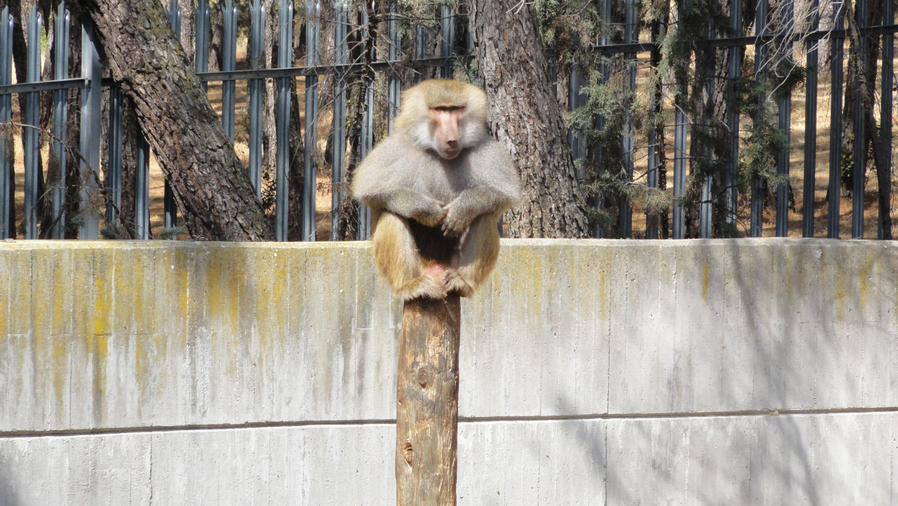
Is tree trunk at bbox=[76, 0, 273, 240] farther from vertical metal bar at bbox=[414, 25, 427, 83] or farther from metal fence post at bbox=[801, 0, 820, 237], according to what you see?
metal fence post at bbox=[801, 0, 820, 237]

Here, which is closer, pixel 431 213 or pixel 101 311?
pixel 431 213

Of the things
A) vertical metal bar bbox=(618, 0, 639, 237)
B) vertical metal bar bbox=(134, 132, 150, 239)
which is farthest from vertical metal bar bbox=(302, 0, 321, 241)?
vertical metal bar bbox=(618, 0, 639, 237)

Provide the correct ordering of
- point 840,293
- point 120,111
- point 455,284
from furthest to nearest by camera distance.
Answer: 1. point 120,111
2. point 840,293
3. point 455,284

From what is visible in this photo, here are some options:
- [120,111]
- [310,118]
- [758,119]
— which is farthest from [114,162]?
[758,119]

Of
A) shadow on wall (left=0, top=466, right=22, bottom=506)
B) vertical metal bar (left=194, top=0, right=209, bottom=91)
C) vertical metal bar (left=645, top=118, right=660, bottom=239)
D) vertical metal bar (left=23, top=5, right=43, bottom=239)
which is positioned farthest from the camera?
vertical metal bar (left=645, top=118, right=660, bottom=239)

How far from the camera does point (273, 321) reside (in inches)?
227

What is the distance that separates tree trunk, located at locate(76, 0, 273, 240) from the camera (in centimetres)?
718

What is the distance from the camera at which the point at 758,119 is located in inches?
296

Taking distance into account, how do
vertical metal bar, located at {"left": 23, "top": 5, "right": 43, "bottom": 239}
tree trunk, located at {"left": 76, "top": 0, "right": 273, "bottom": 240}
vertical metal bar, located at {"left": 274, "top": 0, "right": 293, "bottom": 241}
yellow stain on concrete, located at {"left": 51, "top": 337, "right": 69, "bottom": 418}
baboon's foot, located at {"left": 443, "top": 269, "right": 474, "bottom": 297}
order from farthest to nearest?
tree trunk, located at {"left": 76, "top": 0, "right": 273, "bottom": 240}, vertical metal bar, located at {"left": 274, "top": 0, "right": 293, "bottom": 241}, vertical metal bar, located at {"left": 23, "top": 5, "right": 43, "bottom": 239}, yellow stain on concrete, located at {"left": 51, "top": 337, "right": 69, "bottom": 418}, baboon's foot, located at {"left": 443, "top": 269, "right": 474, "bottom": 297}

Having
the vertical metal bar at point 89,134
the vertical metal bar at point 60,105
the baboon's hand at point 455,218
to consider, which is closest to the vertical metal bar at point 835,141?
the baboon's hand at point 455,218

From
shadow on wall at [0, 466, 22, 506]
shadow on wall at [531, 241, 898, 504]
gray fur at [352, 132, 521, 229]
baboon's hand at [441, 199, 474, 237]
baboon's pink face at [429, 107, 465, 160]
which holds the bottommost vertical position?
shadow on wall at [0, 466, 22, 506]

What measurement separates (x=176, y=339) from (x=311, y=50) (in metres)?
2.47

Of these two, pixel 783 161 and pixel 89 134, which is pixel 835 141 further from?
pixel 89 134

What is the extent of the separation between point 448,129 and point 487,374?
2203mm
